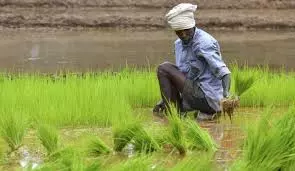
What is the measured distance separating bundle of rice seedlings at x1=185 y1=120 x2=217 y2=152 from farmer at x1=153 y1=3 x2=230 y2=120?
32.9 inches

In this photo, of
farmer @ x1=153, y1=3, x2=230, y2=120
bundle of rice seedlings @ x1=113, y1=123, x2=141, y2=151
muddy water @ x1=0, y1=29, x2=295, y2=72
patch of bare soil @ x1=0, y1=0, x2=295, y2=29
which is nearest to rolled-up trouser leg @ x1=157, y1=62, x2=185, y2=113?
farmer @ x1=153, y1=3, x2=230, y2=120

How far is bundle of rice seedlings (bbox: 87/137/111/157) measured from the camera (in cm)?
393

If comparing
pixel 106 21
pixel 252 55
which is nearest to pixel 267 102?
pixel 252 55

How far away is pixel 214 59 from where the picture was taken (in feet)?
15.7

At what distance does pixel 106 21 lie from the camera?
15984 millimetres

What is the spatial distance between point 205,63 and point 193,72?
11 cm

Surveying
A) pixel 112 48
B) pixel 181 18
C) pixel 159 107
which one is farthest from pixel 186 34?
pixel 112 48

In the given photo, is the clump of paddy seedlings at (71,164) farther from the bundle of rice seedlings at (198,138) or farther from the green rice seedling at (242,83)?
the green rice seedling at (242,83)

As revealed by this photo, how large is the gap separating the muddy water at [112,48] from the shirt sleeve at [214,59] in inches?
210

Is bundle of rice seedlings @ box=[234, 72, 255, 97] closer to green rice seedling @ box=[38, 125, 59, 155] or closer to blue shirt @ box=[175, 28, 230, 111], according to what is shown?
blue shirt @ box=[175, 28, 230, 111]

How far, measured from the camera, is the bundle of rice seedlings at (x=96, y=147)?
3.93 m

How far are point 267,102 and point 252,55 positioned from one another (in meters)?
6.21

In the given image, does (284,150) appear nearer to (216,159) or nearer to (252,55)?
(216,159)

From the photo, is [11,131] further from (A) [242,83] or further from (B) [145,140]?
(A) [242,83]
